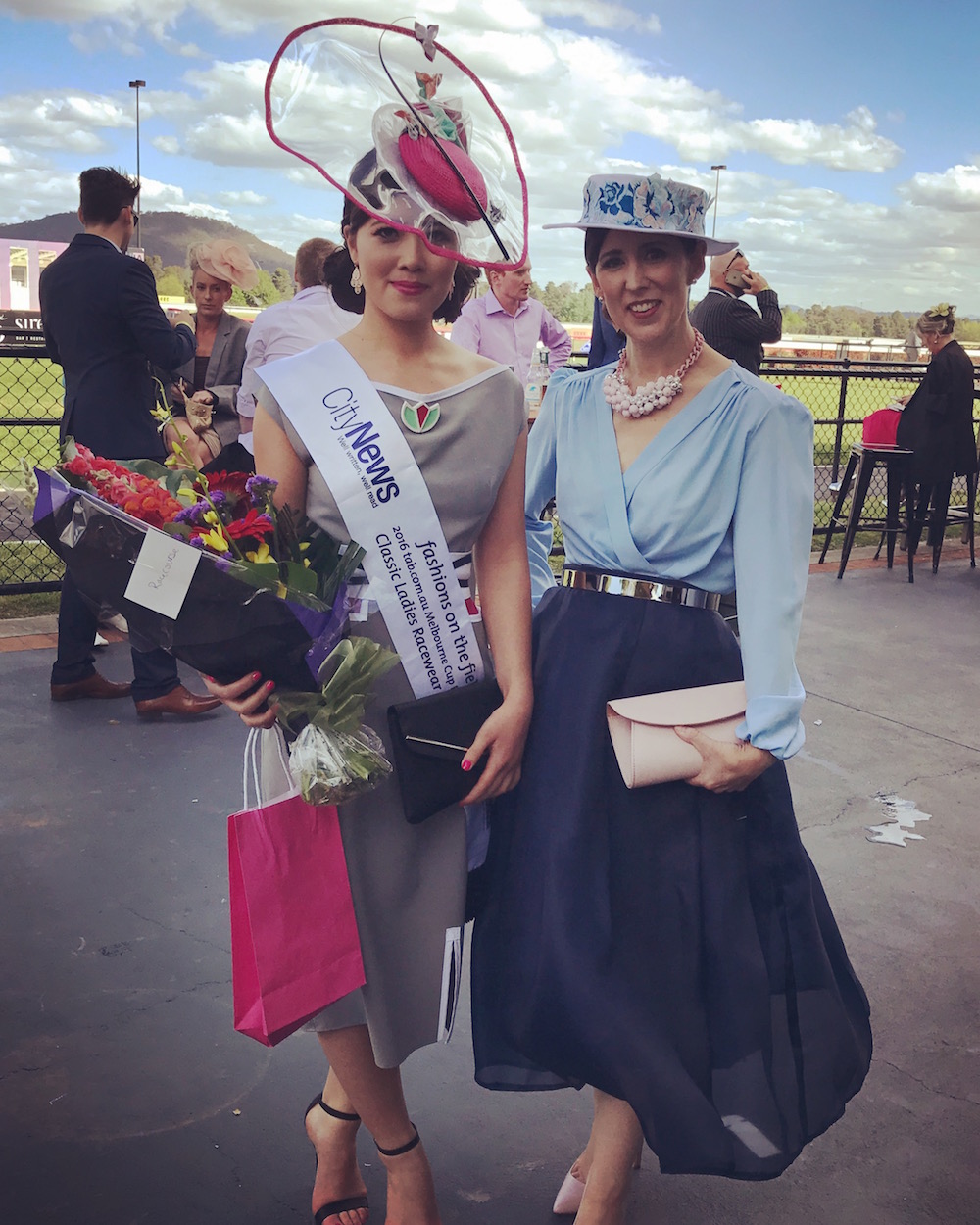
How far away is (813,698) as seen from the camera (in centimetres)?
528

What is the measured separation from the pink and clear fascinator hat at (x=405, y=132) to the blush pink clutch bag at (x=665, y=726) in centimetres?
68

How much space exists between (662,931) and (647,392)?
855 mm

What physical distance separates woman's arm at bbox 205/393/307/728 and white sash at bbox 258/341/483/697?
4cm

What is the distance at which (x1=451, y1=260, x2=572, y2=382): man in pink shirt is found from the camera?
237 inches

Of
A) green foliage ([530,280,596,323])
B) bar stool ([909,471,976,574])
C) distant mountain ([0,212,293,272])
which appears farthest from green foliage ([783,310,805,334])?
bar stool ([909,471,976,574])

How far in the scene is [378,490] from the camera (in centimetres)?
167

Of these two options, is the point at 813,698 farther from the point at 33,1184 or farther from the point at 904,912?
the point at 33,1184

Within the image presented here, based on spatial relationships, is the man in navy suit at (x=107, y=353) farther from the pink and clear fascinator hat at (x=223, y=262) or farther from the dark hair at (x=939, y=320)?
the dark hair at (x=939, y=320)

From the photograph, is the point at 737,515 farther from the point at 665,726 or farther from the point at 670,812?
the point at 670,812

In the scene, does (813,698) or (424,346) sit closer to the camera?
(424,346)

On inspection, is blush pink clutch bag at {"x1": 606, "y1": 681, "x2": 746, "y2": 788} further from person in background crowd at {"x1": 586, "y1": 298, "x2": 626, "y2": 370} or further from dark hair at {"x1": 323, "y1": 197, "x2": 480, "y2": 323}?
person in background crowd at {"x1": 586, "y1": 298, "x2": 626, "y2": 370}

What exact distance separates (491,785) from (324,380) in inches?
26.4

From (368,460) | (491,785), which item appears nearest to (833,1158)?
(491,785)

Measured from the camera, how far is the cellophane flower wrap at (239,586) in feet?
4.84
